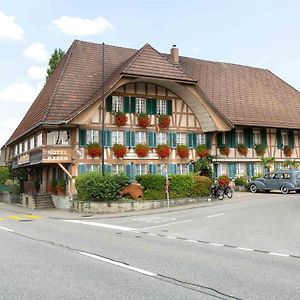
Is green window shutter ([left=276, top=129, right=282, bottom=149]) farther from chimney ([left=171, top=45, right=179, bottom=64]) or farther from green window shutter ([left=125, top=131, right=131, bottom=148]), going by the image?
green window shutter ([left=125, top=131, right=131, bottom=148])

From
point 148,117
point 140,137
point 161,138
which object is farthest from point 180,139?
point 140,137

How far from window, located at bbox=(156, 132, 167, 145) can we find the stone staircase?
8553mm

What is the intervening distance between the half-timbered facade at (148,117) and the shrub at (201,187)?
14.4 ft

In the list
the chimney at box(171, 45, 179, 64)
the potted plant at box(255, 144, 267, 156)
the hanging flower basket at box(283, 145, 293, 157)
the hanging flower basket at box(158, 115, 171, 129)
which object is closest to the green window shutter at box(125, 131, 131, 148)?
the hanging flower basket at box(158, 115, 171, 129)

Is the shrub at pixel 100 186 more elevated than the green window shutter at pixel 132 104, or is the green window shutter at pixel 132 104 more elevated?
the green window shutter at pixel 132 104

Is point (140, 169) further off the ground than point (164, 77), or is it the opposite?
point (164, 77)

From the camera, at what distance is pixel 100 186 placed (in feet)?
80.6

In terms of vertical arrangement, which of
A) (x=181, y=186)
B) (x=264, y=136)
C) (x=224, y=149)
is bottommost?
(x=181, y=186)

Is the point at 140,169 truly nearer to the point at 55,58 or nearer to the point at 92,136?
the point at 92,136

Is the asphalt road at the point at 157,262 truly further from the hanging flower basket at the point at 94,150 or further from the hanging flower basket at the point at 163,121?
the hanging flower basket at the point at 163,121

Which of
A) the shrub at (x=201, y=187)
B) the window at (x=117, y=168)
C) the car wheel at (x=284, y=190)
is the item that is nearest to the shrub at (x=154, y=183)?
the shrub at (x=201, y=187)

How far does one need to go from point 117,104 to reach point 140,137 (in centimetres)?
286

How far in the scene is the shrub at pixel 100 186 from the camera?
80.9 ft

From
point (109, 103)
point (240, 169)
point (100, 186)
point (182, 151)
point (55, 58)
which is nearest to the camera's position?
point (100, 186)
